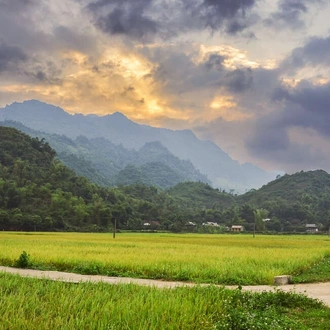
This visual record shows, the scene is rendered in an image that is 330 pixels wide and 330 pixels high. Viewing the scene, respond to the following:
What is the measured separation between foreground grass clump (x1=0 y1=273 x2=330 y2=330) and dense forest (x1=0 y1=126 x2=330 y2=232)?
64.0 metres

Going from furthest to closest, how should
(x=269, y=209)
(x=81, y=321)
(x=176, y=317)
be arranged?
(x=269, y=209), (x=176, y=317), (x=81, y=321)

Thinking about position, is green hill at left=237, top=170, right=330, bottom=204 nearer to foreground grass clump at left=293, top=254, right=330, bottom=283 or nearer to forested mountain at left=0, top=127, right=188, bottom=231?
forested mountain at left=0, top=127, right=188, bottom=231

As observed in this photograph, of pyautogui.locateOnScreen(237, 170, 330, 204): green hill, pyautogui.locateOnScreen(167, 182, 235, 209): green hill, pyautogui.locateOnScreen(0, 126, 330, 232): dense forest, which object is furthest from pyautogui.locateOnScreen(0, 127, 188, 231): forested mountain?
pyautogui.locateOnScreen(237, 170, 330, 204): green hill

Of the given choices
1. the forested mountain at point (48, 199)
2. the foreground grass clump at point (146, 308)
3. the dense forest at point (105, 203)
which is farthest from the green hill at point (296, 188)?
the foreground grass clump at point (146, 308)

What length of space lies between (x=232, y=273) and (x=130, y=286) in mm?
5804

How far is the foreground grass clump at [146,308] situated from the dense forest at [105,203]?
2520 inches

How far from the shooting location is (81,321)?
6938mm

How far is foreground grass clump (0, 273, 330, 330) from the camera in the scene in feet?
23.5

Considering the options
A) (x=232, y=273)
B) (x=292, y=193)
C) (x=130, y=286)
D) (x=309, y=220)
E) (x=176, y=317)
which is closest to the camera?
(x=176, y=317)

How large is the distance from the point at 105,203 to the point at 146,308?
90.1m

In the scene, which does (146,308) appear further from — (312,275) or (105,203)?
(105,203)

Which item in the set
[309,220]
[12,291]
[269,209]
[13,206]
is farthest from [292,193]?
[12,291]

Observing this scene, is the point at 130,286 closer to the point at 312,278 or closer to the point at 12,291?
the point at 12,291

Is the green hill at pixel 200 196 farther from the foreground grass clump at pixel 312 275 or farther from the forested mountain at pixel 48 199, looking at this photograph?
the foreground grass clump at pixel 312 275
